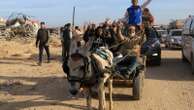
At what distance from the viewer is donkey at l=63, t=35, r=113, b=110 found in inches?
400

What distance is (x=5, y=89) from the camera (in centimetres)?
1582

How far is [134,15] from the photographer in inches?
540

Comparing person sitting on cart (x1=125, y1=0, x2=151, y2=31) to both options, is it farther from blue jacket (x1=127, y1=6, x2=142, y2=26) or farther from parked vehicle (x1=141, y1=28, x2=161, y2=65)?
parked vehicle (x1=141, y1=28, x2=161, y2=65)

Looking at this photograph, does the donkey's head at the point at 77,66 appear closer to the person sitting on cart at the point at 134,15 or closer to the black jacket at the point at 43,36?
the person sitting on cart at the point at 134,15

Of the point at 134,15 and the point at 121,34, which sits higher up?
the point at 134,15

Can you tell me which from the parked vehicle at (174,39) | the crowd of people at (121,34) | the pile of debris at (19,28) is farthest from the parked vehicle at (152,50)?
the pile of debris at (19,28)

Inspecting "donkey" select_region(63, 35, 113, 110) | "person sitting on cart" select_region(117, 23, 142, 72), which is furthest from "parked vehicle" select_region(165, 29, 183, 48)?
"donkey" select_region(63, 35, 113, 110)

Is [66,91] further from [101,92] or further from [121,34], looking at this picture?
[101,92]

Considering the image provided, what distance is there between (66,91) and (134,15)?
3081 millimetres

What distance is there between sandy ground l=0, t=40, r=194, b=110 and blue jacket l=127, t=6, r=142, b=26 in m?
2.04

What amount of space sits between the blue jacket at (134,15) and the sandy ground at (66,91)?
80.2 inches

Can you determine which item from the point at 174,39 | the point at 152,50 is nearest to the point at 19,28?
the point at 174,39

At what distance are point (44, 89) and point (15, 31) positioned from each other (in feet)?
119

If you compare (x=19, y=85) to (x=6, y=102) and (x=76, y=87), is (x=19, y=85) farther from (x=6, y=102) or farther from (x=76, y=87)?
(x=76, y=87)
